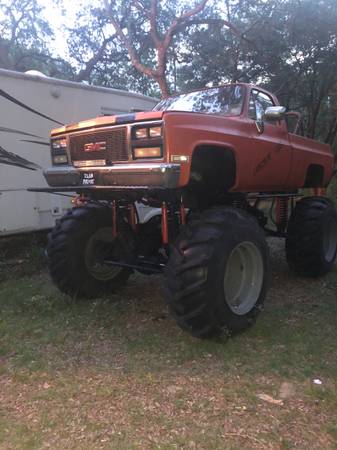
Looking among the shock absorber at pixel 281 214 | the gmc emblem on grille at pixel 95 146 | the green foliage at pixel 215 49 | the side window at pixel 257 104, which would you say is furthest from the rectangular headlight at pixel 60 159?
the green foliage at pixel 215 49

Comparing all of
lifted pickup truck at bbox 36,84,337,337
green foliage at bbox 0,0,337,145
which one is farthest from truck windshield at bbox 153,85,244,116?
green foliage at bbox 0,0,337,145

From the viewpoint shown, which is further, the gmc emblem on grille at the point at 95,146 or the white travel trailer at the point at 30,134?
the white travel trailer at the point at 30,134

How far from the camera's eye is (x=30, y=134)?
7.45 meters

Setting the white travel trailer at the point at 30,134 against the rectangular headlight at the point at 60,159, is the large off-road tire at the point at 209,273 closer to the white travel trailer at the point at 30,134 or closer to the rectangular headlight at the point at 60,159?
the rectangular headlight at the point at 60,159

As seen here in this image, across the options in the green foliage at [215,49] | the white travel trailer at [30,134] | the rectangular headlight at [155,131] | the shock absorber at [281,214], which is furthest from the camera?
the green foliage at [215,49]

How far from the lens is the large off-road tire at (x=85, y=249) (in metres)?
5.50

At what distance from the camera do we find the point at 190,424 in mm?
3184

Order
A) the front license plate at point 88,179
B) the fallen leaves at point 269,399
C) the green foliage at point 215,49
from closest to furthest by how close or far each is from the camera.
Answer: the fallen leaves at point 269,399 → the front license plate at point 88,179 → the green foliage at point 215,49

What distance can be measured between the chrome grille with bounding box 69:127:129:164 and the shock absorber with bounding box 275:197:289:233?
3.03m

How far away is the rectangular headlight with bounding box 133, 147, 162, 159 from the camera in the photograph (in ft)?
13.9

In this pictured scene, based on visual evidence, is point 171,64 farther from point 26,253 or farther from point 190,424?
point 190,424

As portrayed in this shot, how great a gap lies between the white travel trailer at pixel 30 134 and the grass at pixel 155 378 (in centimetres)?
184

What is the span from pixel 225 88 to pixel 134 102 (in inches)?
114

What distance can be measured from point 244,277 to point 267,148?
152 cm
